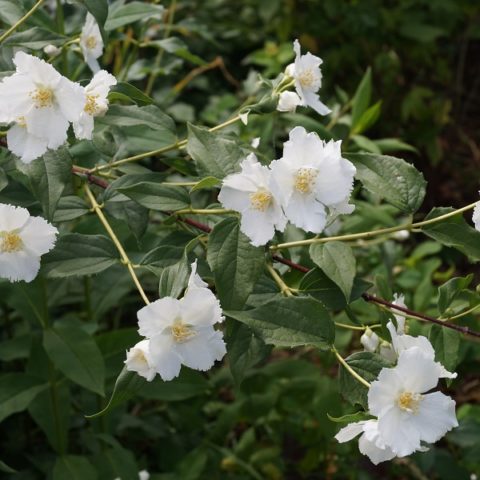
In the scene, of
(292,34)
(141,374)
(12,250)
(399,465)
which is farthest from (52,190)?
(292,34)

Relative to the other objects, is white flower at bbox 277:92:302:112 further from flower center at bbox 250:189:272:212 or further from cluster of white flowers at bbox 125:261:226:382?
cluster of white flowers at bbox 125:261:226:382

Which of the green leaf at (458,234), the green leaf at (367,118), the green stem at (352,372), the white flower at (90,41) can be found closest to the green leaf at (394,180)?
the green leaf at (458,234)

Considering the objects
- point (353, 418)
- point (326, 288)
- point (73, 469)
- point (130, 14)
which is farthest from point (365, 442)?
point (130, 14)

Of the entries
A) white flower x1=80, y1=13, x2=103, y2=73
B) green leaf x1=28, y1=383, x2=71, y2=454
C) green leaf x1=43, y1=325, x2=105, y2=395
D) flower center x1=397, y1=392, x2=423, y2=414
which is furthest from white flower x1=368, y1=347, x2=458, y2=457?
green leaf x1=28, y1=383, x2=71, y2=454

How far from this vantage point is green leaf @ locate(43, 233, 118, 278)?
1.35 m

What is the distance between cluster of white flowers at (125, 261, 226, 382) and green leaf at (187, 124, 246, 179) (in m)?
0.19

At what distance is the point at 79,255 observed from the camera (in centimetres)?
137

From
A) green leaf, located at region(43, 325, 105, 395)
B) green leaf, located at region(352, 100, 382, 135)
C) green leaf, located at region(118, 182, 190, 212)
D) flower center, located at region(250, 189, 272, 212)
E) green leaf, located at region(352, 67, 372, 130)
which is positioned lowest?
green leaf, located at region(43, 325, 105, 395)

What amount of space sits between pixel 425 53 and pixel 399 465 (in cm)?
221

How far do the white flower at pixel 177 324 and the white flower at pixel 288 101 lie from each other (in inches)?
14.8

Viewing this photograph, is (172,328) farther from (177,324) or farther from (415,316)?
(415,316)

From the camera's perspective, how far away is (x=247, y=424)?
261cm

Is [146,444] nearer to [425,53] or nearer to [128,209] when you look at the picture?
[128,209]

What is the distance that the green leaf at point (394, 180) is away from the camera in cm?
132
